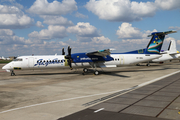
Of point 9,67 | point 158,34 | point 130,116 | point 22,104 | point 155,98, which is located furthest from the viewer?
point 158,34

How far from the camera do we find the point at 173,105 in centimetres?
957

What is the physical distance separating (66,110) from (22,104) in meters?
3.42

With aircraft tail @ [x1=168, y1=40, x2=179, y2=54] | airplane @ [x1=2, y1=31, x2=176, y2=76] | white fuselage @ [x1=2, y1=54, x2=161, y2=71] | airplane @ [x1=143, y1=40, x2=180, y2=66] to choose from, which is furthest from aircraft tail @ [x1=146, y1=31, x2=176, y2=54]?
aircraft tail @ [x1=168, y1=40, x2=179, y2=54]

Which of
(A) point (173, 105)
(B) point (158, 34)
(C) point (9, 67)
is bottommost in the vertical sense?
(A) point (173, 105)

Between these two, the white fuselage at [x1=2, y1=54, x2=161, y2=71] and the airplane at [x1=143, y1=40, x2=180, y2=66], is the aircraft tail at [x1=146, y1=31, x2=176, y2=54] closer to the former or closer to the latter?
the white fuselage at [x1=2, y1=54, x2=161, y2=71]

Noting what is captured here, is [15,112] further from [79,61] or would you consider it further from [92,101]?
[79,61]

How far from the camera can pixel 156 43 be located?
3175 cm

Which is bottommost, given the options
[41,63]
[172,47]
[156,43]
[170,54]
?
[41,63]

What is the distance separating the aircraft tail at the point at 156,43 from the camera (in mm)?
31178

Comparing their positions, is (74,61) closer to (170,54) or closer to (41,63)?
(41,63)

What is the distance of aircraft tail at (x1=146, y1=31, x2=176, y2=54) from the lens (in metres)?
31.2

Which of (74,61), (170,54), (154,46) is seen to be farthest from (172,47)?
(74,61)

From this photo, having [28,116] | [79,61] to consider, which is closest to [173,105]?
[28,116]

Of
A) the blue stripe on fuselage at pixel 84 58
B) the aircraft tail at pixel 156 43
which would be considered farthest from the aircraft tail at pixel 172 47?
the blue stripe on fuselage at pixel 84 58
